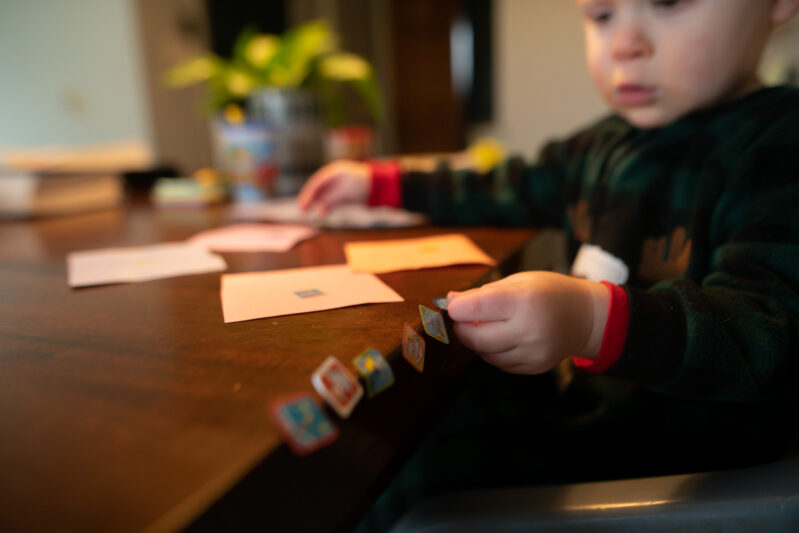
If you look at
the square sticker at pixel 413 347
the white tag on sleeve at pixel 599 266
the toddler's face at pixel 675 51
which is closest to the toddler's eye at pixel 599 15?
the toddler's face at pixel 675 51

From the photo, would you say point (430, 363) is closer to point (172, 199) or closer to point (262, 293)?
point (262, 293)

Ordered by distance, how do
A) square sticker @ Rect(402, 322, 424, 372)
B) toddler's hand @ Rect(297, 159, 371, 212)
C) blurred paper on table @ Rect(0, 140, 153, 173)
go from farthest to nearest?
blurred paper on table @ Rect(0, 140, 153, 173) < toddler's hand @ Rect(297, 159, 371, 212) < square sticker @ Rect(402, 322, 424, 372)

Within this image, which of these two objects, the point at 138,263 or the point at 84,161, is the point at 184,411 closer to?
the point at 138,263

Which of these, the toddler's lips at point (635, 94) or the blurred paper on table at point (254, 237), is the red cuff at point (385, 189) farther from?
the toddler's lips at point (635, 94)

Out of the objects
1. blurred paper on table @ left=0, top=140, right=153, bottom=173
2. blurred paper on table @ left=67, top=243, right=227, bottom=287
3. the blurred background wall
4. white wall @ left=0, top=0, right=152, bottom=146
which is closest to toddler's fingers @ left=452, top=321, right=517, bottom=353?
blurred paper on table @ left=67, top=243, right=227, bottom=287

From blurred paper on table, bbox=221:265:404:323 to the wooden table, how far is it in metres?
0.01

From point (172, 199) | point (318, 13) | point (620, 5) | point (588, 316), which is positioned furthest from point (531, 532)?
point (318, 13)

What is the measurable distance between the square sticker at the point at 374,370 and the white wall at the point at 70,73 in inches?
86.8

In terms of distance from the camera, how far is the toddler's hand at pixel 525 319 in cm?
33

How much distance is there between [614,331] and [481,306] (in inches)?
4.2

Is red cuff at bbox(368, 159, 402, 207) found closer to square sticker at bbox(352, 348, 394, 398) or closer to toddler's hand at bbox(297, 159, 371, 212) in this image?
toddler's hand at bbox(297, 159, 371, 212)

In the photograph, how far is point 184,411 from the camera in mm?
212

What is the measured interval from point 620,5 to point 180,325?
1.74ft

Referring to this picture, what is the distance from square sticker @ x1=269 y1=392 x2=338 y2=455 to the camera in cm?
19
